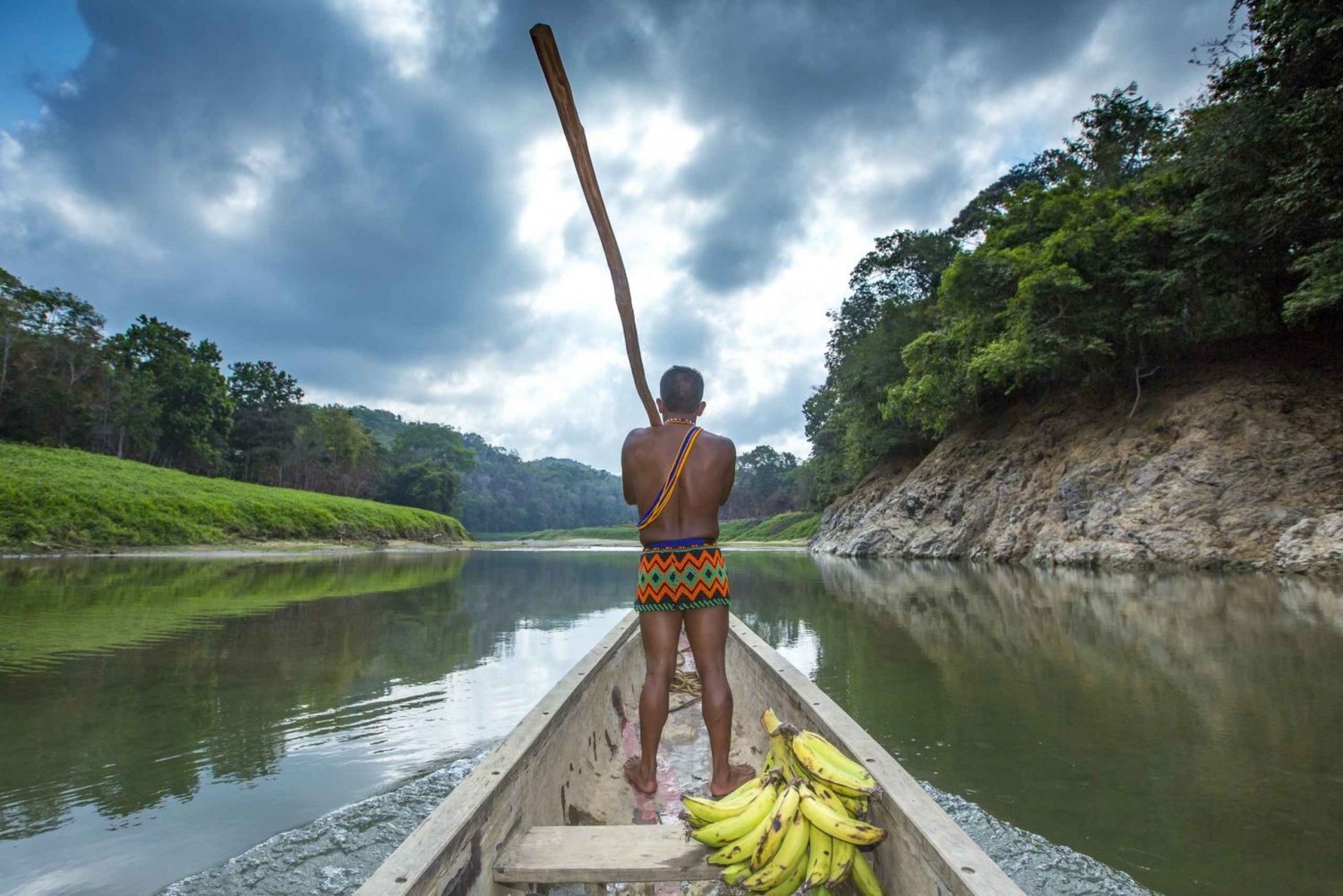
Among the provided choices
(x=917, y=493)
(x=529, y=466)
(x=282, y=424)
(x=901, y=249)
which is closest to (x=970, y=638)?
(x=917, y=493)

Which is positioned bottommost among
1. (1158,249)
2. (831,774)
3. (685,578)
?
(831,774)

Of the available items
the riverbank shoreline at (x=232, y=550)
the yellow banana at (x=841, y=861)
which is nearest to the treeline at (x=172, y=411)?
the riverbank shoreline at (x=232, y=550)

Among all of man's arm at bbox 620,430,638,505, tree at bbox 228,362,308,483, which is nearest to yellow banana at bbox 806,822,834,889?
man's arm at bbox 620,430,638,505

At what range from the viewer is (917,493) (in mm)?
28312

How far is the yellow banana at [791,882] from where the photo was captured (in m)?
1.88

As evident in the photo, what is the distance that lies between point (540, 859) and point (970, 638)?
7.87 m

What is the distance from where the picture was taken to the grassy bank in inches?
2370

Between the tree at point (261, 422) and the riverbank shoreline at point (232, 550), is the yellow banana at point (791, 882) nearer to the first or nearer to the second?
the riverbank shoreline at point (232, 550)

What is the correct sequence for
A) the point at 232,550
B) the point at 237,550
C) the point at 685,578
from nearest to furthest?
the point at 685,578 → the point at 232,550 → the point at 237,550

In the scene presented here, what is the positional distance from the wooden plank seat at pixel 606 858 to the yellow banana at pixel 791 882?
0.17m

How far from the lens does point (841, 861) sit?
6.09ft

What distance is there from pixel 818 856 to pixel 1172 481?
781 inches

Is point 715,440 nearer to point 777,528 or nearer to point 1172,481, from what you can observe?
point 1172,481

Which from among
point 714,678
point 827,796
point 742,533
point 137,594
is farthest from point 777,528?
point 827,796
